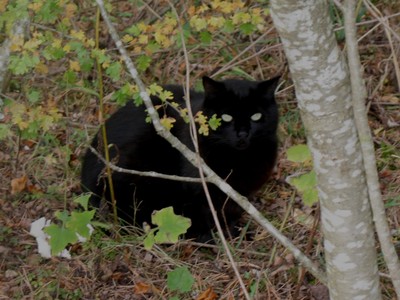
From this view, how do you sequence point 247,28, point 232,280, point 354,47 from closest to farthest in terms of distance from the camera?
1. point 354,47
2. point 247,28
3. point 232,280

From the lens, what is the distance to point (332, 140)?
2246 millimetres

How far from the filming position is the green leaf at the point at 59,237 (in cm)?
299

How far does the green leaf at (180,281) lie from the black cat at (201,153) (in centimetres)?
81

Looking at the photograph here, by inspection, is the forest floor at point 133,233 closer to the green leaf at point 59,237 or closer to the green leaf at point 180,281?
the green leaf at point 180,281

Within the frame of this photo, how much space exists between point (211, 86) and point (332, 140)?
5.63 feet

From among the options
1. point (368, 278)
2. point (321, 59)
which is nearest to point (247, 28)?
point (321, 59)

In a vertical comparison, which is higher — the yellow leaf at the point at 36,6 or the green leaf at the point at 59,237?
the yellow leaf at the point at 36,6

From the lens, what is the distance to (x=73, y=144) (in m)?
5.04

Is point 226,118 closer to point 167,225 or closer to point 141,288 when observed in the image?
point 141,288

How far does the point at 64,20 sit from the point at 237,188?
1.53 m

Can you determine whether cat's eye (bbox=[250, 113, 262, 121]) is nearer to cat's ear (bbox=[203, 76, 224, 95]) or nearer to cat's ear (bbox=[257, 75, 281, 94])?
cat's ear (bbox=[257, 75, 281, 94])

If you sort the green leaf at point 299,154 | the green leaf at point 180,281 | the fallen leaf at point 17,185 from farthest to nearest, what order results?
the fallen leaf at point 17,185
the green leaf at point 180,281
the green leaf at point 299,154

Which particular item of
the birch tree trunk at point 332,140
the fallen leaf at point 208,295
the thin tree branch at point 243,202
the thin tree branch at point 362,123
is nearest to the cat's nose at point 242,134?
the fallen leaf at point 208,295

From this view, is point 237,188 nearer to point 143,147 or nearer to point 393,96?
point 143,147
